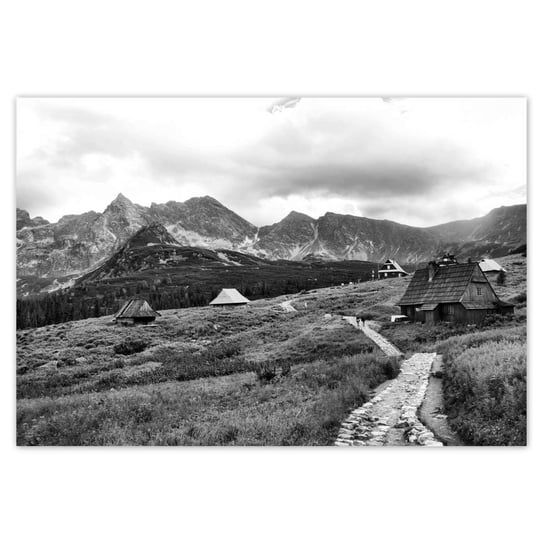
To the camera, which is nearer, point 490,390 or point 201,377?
point 490,390

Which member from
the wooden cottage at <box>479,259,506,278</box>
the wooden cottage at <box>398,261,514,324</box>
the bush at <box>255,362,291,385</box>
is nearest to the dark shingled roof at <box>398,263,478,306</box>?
the wooden cottage at <box>398,261,514,324</box>

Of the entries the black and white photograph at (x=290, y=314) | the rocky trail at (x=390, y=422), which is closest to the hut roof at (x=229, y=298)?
the black and white photograph at (x=290, y=314)

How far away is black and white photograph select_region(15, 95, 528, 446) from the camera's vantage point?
29.8 ft

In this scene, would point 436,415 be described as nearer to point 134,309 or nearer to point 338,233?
point 338,233

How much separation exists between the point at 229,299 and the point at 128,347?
4517 millimetres

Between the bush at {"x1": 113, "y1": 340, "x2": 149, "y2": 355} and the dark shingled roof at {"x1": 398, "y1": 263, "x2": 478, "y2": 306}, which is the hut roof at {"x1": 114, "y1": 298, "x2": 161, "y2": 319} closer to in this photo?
the bush at {"x1": 113, "y1": 340, "x2": 149, "y2": 355}

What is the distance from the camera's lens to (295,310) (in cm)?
1522

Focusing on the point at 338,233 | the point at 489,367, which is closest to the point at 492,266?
the point at 489,367

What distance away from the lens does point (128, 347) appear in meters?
13.7

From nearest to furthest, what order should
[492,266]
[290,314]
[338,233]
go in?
[492,266]
[290,314]
[338,233]
